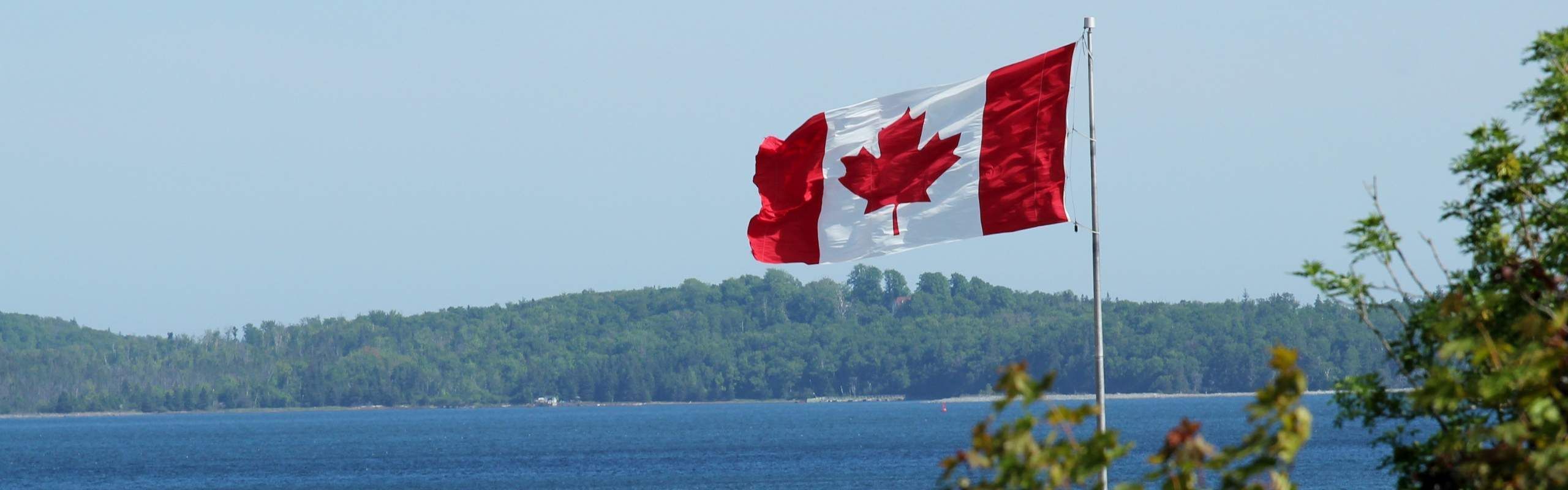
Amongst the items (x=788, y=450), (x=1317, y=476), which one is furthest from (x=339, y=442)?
(x=1317, y=476)

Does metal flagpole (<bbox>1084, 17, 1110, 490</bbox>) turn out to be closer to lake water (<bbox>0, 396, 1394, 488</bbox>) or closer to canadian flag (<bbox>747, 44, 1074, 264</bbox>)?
canadian flag (<bbox>747, 44, 1074, 264</bbox>)

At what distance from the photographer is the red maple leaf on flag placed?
17.0m

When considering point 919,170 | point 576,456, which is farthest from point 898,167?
point 576,456

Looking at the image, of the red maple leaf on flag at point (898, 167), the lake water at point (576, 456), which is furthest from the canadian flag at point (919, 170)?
the lake water at point (576, 456)

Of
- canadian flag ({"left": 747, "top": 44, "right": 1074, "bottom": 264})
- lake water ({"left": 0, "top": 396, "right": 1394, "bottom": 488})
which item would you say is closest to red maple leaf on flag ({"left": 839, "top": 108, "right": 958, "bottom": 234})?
canadian flag ({"left": 747, "top": 44, "right": 1074, "bottom": 264})

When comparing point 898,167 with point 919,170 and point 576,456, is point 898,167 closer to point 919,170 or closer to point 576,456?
point 919,170

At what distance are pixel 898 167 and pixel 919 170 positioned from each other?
8.5 inches

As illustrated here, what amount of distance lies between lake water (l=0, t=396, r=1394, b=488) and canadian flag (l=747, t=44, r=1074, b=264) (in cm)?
4271

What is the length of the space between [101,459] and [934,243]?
398 feet

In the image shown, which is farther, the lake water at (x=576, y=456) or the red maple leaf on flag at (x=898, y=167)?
the lake water at (x=576, y=456)

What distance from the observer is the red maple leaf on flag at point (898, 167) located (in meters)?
17.0

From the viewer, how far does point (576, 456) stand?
11450 centimetres

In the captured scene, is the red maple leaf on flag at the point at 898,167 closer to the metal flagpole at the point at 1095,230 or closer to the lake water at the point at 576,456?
the metal flagpole at the point at 1095,230

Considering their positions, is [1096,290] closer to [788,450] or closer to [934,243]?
[934,243]
